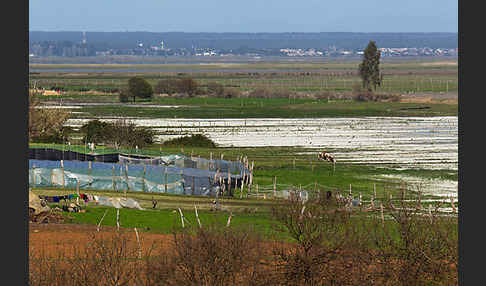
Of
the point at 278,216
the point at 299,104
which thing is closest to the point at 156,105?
the point at 299,104

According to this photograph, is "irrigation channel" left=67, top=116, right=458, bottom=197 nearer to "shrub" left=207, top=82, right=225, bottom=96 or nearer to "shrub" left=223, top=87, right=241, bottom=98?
"shrub" left=223, top=87, right=241, bottom=98

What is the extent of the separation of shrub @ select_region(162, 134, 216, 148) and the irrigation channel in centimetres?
223

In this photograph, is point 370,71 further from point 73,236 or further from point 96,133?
point 73,236

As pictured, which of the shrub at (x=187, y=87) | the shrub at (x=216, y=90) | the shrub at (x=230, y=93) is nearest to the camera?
the shrub at (x=230, y=93)

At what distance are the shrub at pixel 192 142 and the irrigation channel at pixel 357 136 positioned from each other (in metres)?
2.23

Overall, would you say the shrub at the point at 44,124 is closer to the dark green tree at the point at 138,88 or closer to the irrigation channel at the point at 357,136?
the irrigation channel at the point at 357,136

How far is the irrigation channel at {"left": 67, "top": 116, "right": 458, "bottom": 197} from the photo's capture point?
67.9 m

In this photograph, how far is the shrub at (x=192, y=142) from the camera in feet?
251

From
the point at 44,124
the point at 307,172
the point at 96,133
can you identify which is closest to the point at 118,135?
the point at 96,133

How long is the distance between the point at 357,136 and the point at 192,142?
58.4 ft

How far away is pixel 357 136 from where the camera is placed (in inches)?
3359

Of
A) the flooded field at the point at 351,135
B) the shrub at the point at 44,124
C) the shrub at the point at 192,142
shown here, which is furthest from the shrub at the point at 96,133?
the flooded field at the point at 351,135

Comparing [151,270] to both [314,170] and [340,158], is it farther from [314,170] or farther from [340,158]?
[340,158]
